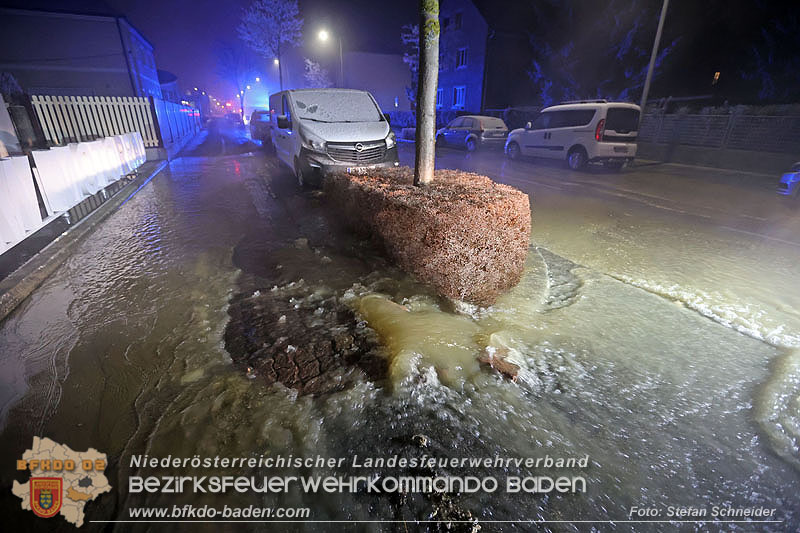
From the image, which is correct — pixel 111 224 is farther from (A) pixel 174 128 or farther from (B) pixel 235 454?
(A) pixel 174 128

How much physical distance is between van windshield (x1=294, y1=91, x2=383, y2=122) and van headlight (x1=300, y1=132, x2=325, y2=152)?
0.92 m

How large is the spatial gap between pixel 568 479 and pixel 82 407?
316cm

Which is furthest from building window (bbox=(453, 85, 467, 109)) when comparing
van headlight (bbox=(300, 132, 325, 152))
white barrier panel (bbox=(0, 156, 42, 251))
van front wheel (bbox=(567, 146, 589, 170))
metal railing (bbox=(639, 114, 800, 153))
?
white barrier panel (bbox=(0, 156, 42, 251))

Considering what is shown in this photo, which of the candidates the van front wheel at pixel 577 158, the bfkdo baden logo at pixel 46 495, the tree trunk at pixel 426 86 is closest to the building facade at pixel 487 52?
the van front wheel at pixel 577 158

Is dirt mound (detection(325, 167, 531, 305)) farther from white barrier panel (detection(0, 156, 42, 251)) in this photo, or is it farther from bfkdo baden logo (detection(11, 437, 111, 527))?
white barrier panel (detection(0, 156, 42, 251))

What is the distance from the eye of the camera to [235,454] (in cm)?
212

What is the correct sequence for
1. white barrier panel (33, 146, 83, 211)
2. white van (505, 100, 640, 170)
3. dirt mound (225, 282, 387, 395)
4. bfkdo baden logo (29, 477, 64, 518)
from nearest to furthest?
bfkdo baden logo (29, 477, 64, 518) < dirt mound (225, 282, 387, 395) < white barrier panel (33, 146, 83, 211) < white van (505, 100, 640, 170)

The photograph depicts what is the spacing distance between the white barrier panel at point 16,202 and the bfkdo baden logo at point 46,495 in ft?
13.2

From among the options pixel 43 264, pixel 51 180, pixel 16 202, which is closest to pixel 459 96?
pixel 51 180

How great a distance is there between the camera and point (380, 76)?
136 ft

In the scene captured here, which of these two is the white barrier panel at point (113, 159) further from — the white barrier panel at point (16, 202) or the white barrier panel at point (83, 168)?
the white barrier panel at point (16, 202)

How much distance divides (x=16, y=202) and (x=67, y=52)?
91.3 ft

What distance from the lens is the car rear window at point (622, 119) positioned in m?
11.3

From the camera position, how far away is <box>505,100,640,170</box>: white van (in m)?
11.4
